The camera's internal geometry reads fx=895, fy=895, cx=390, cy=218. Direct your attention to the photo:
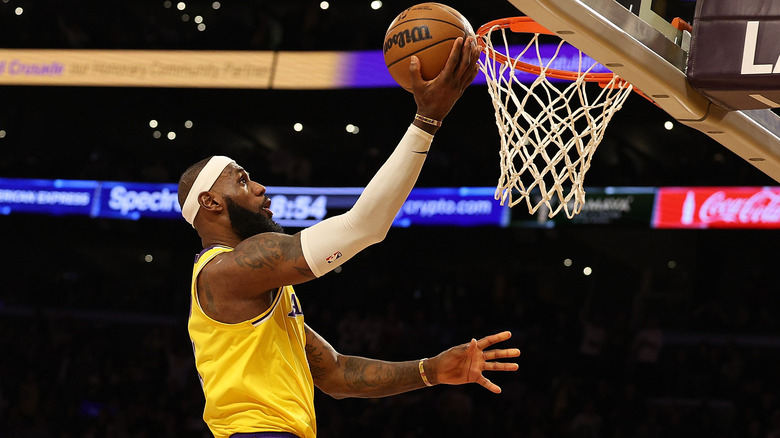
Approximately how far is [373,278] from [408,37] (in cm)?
1053

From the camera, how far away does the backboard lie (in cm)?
255

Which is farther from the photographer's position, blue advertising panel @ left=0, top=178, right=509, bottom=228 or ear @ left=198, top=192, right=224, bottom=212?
blue advertising panel @ left=0, top=178, right=509, bottom=228

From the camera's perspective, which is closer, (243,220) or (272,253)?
(272,253)

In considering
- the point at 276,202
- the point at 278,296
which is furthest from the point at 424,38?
the point at 276,202

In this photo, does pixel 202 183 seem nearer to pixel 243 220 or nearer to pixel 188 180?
pixel 188 180

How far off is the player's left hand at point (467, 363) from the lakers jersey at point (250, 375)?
1.51 feet

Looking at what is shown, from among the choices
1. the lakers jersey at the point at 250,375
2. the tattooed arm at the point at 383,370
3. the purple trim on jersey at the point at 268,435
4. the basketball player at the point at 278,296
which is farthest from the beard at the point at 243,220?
the purple trim on jersey at the point at 268,435

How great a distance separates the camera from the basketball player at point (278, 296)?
2.37 meters

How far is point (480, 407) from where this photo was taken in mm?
9117

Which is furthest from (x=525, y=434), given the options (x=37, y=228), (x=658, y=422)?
(x=37, y=228)

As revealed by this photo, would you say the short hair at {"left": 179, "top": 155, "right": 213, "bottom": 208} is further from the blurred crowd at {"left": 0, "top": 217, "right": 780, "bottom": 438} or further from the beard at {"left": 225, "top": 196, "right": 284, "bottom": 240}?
the blurred crowd at {"left": 0, "top": 217, "right": 780, "bottom": 438}

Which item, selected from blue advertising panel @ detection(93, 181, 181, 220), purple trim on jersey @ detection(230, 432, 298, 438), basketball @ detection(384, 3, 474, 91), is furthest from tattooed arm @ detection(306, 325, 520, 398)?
blue advertising panel @ detection(93, 181, 181, 220)

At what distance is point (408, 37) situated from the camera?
2.72m

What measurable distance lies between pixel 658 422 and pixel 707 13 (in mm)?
6542
